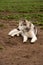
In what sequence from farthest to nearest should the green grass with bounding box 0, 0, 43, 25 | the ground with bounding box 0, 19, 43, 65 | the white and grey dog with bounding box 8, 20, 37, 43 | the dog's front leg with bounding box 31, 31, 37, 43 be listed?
Answer: 1. the green grass with bounding box 0, 0, 43, 25
2. the white and grey dog with bounding box 8, 20, 37, 43
3. the dog's front leg with bounding box 31, 31, 37, 43
4. the ground with bounding box 0, 19, 43, 65

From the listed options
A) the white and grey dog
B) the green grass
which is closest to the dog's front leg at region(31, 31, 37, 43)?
the white and grey dog

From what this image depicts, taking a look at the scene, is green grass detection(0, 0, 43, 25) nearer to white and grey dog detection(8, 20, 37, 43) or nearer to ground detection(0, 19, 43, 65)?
white and grey dog detection(8, 20, 37, 43)

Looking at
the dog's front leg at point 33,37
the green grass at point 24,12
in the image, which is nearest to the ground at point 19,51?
the dog's front leg at point 33,37

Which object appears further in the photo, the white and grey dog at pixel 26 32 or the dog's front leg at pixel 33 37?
the white and grey dog at pixel 26 32

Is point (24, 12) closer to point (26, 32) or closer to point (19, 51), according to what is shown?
point (26, 32)

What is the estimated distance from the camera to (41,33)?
22.8ft

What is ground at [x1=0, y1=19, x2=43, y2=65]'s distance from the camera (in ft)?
17.1

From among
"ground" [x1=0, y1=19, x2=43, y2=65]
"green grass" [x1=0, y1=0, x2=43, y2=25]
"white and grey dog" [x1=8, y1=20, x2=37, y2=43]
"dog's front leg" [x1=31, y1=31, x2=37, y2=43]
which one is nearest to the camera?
"ground" [x1=0, y1=19, x2=43, y2=65]

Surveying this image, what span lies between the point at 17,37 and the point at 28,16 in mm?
2668

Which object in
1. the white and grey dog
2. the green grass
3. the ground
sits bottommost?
the green grass

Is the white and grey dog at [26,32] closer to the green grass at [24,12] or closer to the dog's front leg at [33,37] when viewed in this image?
the dog's front leg at [33,37]

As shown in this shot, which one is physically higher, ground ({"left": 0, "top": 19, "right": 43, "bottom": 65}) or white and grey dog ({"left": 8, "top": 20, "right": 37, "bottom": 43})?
white and grey dog ({"left": 8, "top": 20, "right": 37, "bottom": 43})

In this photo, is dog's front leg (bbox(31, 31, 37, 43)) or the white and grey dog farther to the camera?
the white and grey dog

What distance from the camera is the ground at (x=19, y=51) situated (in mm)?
5227
